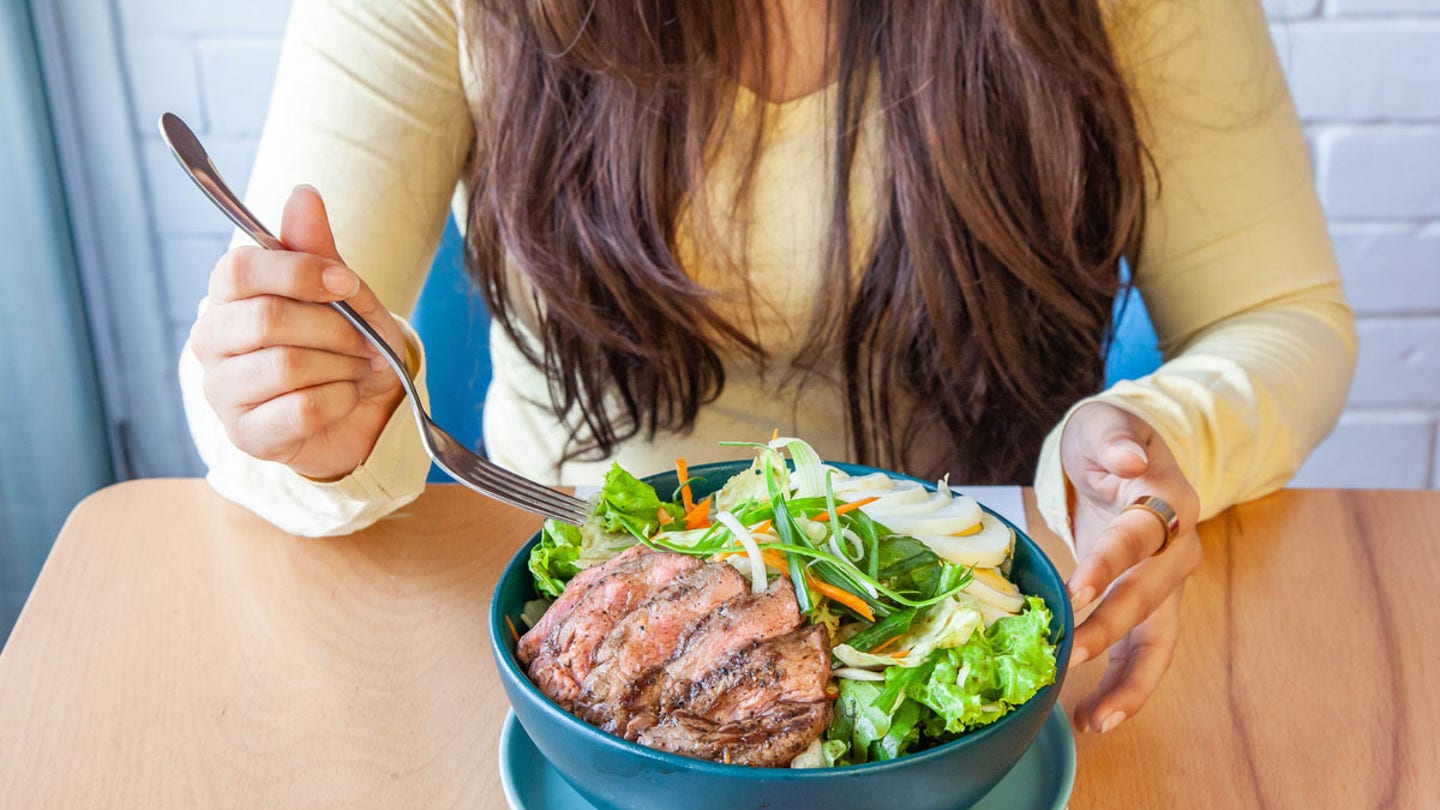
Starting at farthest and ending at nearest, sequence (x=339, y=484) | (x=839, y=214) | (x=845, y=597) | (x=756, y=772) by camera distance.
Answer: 1. (x=839, y=214)
2. (x=339, y=484)
3. (x=845, y=597)
4. (x=756, y=772)

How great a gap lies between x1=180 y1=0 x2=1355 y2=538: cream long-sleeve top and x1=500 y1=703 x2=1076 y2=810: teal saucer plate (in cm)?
40

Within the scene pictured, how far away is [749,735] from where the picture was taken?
549 millimetres

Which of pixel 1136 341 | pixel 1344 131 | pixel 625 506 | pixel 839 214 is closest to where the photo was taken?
pixel 625 506

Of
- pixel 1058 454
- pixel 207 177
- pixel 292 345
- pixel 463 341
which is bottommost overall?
pixel 463 341

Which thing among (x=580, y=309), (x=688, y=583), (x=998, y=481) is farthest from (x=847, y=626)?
(x=998, y=481)

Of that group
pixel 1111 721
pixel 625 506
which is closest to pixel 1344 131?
pixel 1111 721

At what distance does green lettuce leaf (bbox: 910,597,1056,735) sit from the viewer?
54 cm

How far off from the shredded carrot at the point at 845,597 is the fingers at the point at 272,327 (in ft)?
1.20

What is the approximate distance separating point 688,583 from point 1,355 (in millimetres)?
1440

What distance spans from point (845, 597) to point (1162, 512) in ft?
0.88

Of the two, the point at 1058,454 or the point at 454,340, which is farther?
the point at 454,340

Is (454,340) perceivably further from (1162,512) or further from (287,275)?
(1162,512)

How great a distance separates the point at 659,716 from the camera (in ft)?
1.86

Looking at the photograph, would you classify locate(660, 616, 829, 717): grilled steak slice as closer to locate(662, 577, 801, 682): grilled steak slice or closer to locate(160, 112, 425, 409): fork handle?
locate(662, 577, 801, 682): grilled steak slice
